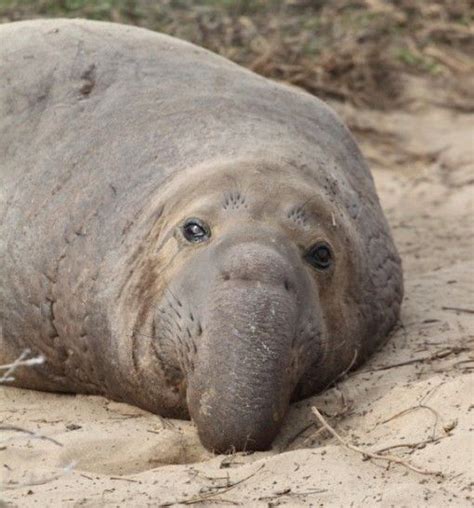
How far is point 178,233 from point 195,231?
0.07m

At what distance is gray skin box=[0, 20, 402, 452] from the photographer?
15.3 feet

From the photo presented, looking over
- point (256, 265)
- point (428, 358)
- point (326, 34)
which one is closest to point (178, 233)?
point (256, 265)

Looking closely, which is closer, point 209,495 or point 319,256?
point 209,495

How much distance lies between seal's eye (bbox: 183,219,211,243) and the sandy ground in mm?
606

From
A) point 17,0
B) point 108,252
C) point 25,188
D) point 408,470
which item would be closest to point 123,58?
point 25,188

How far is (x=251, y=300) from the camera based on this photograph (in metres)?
4.62

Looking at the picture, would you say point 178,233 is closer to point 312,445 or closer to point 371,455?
point 312,445

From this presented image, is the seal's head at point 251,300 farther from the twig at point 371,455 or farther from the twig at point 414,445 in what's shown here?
the twig at point 414,445

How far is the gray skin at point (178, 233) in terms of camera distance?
15.3 feet

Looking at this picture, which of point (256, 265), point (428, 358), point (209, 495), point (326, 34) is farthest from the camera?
point (326, 34)

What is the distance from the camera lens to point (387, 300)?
5.67 metres

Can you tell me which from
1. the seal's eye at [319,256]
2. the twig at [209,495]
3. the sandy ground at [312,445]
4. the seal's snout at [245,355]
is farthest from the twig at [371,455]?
the seal's eye at [319,256]

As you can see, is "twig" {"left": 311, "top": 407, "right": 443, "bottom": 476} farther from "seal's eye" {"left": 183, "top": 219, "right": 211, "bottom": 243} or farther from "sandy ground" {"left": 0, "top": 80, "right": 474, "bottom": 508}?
"seal's eye" {"left": 183, "top": 219, "right": 211, "bottom": 243}

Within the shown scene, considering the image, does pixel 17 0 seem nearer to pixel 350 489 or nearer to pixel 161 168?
pixel 161 168
